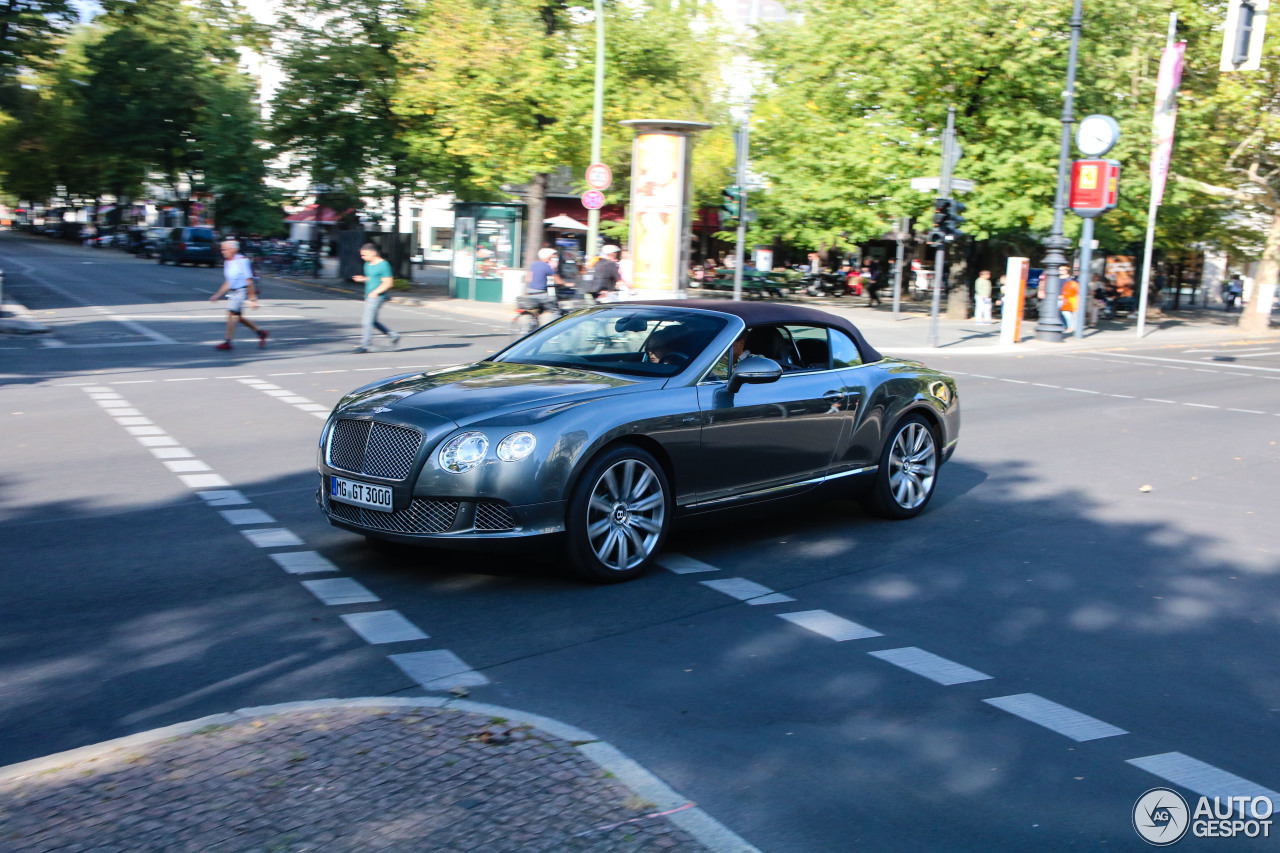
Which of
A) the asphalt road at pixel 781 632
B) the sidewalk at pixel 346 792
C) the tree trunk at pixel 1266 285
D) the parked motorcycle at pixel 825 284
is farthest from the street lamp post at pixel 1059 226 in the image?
the sidewalk at pixel 346 792

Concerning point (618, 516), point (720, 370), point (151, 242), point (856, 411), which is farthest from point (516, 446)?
point (151, 242)

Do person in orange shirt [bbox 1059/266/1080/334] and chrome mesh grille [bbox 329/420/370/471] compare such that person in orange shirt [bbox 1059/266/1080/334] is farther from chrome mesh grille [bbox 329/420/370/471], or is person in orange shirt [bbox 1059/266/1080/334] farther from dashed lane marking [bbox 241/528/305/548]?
chrome mesh grille [bbox 329/420/370/471]

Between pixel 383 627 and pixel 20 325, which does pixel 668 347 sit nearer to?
pixel 383 627

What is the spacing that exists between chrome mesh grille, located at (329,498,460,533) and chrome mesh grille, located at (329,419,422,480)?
0.18 metres

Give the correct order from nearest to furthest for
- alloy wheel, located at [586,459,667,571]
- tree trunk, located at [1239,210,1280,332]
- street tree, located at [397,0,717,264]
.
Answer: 1. alloy wheel, located at [586,459,667,571]
2. street tree, located at [397,0,717,264]
3. tree trunk, located at [1239,210,1280,332]

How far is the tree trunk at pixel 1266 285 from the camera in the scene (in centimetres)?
3678

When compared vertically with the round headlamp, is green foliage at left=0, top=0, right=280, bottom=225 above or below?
above

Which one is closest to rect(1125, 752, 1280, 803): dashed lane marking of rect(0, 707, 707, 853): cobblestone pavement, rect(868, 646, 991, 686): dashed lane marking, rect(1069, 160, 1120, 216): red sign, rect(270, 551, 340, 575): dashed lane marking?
rect(868, 646, 991, 686): dashed lane marking

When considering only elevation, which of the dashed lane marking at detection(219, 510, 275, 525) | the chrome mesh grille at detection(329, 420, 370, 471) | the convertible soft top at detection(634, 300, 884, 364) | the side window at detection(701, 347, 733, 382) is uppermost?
the convertible soft top at detection(634, 300, 884, 364)

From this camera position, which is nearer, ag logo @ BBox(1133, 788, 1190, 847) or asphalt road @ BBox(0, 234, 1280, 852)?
ag logo @ BBox(1133, 788, 1190, 847)

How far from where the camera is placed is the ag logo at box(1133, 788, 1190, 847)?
3.80m

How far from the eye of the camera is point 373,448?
6426mm

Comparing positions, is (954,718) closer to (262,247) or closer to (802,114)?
(802,114)

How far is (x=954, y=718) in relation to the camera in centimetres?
475
